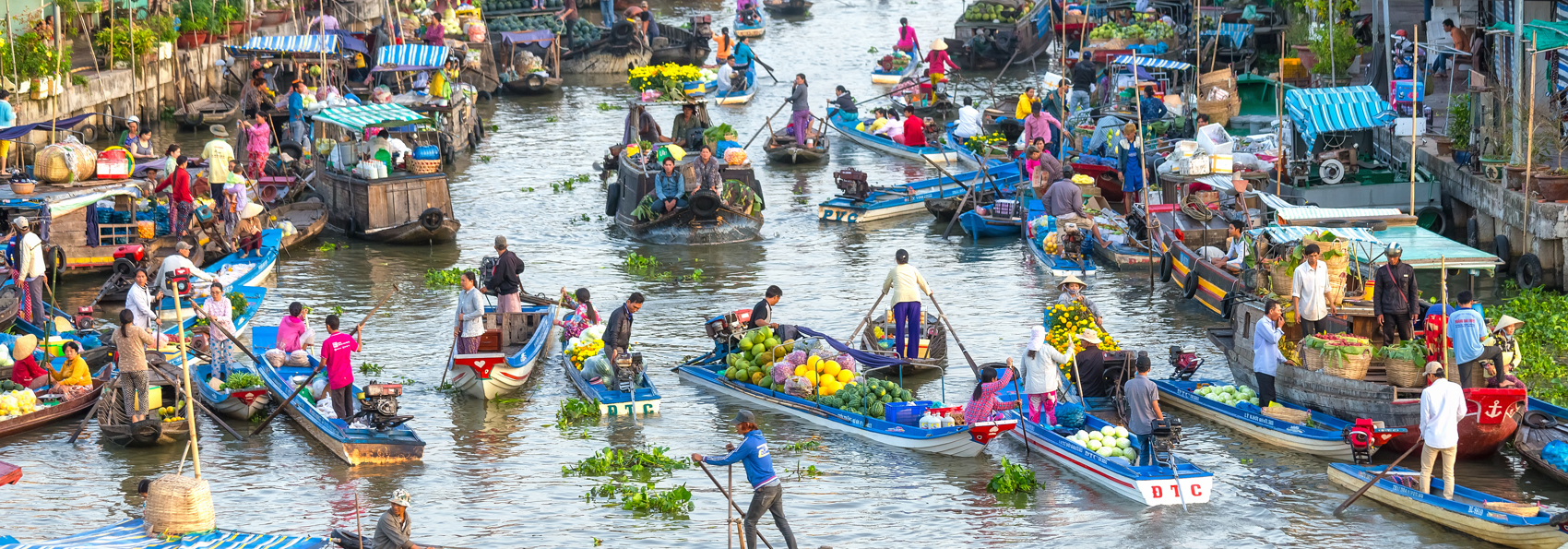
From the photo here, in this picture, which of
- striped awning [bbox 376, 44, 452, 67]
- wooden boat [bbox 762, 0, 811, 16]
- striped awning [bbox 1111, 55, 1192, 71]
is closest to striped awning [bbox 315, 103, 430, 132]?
striped awning [bbox 376, 44, 452, 67]

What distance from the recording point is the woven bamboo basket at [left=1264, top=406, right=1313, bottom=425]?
17688 mm

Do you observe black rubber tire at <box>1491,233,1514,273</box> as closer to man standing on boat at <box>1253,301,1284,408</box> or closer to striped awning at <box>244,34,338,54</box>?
man standing on boat at <box>1253,301,1284,408</box>

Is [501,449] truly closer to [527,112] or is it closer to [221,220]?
[221,220]

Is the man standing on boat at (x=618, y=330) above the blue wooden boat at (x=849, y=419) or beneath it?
above

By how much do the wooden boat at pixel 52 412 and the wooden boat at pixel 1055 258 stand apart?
13.3 metres

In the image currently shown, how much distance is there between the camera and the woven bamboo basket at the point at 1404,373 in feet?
55.4

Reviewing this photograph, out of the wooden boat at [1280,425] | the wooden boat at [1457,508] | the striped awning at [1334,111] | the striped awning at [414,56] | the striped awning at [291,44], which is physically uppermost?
the striped awning at [291,44]

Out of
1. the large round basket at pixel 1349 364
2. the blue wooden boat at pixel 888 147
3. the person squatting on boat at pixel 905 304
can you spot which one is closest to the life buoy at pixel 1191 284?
the person squatting on boat at pixel 905 304

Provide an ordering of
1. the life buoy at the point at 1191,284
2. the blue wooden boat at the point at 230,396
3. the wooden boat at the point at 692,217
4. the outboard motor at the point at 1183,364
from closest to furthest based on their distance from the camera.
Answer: the blue wooden boat at the point at 230,396
the outboard motor at the point at 1183,364
the life buoy at the point at 1191,284
the wooden boat at the point at 692,217

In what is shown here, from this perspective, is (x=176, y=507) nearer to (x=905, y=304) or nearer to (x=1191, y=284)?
(x=905, y=304)

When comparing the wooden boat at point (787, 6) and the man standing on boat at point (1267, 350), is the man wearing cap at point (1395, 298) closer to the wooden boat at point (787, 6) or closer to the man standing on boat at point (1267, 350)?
the man standing on boat at point (1267, 350)

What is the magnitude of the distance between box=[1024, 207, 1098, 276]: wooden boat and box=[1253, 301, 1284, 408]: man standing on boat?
25.2ft

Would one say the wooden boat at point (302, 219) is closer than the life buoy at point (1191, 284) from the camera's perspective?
No

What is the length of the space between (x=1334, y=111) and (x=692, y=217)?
10205mm
